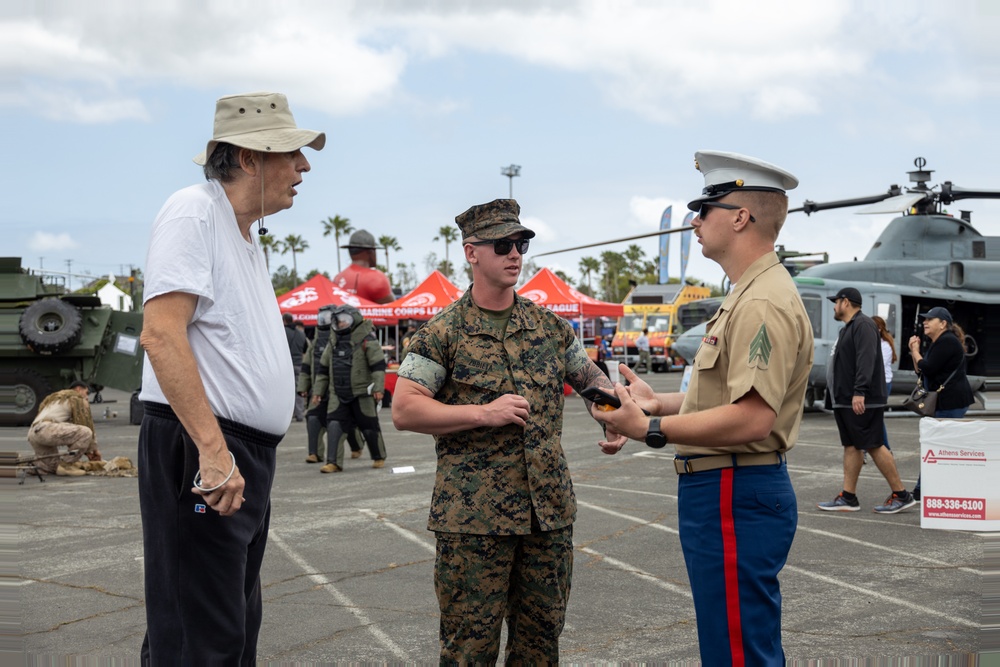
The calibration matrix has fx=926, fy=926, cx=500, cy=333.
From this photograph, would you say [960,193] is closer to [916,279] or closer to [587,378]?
[916,279]

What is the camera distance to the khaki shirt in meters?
2.93

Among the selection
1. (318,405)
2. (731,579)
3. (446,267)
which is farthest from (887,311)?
(446,267)

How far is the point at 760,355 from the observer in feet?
9.59

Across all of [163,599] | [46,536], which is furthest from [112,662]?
[46,536]

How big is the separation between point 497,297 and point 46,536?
19.5ft

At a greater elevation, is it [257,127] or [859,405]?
[257,127]

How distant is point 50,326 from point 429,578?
48.1ft

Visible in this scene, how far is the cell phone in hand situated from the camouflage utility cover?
0.34m

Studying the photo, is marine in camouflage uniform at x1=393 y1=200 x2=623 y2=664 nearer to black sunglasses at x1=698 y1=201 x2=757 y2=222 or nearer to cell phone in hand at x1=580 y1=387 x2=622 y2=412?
cell phone in hand at x1=580 y1=387 x2=622 y2=412

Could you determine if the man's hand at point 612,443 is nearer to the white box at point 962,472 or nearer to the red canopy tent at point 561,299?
the white box at point 962,472

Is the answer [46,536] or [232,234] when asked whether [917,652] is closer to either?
[232,234]

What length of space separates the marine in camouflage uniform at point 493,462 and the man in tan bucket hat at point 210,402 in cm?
72

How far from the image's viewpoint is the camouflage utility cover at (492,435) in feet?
11.4

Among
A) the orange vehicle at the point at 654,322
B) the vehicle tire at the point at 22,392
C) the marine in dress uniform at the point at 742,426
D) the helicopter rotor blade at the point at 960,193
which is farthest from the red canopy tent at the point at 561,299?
the marine in dress uniform at the point at 742,426
